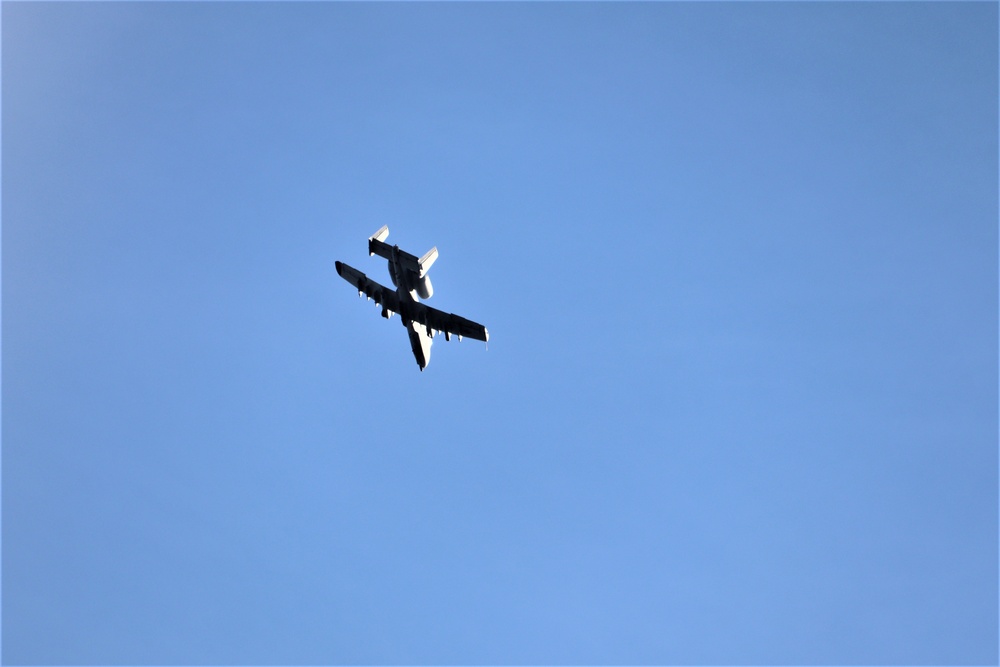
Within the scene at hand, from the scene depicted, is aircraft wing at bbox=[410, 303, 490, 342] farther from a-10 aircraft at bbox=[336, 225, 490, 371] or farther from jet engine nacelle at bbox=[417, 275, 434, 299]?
jet engine nacelle at bbox=[417, 275, 434, 299]

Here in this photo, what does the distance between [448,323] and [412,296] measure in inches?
166

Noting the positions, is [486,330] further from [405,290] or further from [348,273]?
[348,273]

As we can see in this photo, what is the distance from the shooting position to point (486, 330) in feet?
230

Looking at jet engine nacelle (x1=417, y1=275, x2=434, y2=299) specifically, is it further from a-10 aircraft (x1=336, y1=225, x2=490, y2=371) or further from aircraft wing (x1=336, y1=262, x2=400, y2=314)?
aircraft wing (x1=336, y1=262, x2=400, y2=314)

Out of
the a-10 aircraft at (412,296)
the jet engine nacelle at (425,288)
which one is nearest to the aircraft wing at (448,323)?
the a-10 aircraft at (412,296)

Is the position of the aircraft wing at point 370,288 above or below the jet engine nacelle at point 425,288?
above

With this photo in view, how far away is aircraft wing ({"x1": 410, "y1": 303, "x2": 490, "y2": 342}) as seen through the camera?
230ft

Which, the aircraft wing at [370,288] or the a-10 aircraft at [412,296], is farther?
the aircraft wing at [370,288]

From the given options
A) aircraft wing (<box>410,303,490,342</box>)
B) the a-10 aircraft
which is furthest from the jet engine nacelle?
aircraft wing (<box>410,303,490,342</box>)

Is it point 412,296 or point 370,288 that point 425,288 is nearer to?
point 412,296

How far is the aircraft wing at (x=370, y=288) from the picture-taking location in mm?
70438

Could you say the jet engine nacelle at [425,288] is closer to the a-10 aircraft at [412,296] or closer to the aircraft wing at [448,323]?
the a-10 aircraft at [412,296]

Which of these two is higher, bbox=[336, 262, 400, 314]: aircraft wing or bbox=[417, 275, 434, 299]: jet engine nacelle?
bbox=[336, 262, 400, 314]: aircraft wing

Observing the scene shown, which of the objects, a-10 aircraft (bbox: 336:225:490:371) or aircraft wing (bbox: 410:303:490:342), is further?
aircraft wing (bbox: 410:303:490:342)
